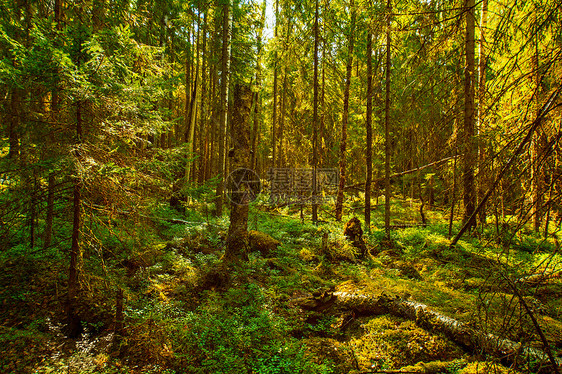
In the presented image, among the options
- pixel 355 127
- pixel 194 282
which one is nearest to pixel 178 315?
pixel 194 282

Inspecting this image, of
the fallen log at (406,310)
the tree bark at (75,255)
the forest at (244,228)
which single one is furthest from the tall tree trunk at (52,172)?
the fallen log at (406,310)

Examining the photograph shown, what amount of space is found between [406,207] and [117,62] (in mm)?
19421

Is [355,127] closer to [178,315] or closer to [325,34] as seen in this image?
[325,34]

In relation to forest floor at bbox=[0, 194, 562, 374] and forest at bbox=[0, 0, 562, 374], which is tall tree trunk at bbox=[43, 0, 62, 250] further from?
forest floor at bbox=[0, 194, 562, 374]

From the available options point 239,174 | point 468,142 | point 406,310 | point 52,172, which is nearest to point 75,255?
point 52,172

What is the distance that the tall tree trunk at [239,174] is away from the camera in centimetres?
716

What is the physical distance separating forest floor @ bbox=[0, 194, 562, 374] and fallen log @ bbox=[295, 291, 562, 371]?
118 millimetres

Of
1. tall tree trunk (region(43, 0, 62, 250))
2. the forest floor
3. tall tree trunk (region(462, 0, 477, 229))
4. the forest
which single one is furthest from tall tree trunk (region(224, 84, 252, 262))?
tall tree trunk (region(462, 0, 477, 229))

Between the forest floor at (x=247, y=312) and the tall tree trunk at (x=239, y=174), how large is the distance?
636 millimetres

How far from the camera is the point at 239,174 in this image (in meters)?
7.11

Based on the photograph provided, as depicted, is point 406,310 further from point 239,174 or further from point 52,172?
point 52,172

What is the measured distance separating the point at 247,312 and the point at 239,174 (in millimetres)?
3448

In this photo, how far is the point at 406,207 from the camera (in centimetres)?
1923

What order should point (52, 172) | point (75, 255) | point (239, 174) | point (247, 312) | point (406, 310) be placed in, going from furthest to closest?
point (239, 174) < point (247, 312) < point (406, 310) < point (75, 255) < point (52, 172)
